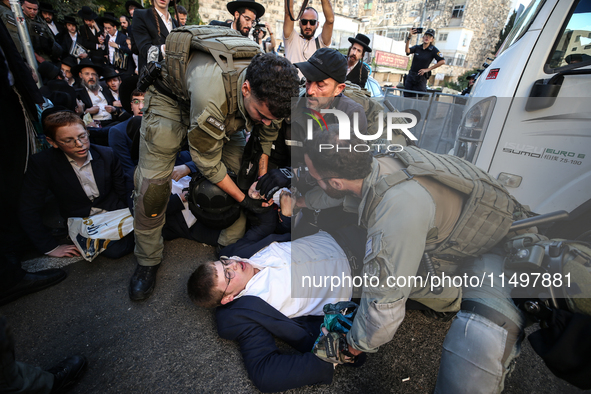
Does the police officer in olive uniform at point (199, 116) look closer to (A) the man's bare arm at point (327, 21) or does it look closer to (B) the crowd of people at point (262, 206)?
(B) the crowd of people at point (262, 206)

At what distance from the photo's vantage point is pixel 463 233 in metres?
1.35

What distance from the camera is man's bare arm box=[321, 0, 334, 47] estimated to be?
2.96 m

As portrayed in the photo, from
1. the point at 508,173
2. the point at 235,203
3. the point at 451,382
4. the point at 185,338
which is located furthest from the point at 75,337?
the point at 508,173

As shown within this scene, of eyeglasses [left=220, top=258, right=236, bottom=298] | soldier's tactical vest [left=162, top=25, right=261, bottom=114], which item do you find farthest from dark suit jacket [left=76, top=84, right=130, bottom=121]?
eyeglasses [left=220, top=258, right=236, bottom=298]

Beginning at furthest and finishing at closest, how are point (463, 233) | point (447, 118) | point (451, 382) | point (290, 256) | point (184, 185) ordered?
point (447, 118), point (184, 185), point (290, 256), point (463, 233), point (451, 382)

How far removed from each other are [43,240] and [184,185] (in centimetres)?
107

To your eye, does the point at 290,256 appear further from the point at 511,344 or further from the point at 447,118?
the point at 447,118

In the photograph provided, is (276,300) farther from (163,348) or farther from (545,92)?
(545,92)

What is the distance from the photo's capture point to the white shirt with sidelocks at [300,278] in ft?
5.57

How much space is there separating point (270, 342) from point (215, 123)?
1.22m

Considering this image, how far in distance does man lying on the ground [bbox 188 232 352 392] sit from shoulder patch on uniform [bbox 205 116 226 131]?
32.5 inches

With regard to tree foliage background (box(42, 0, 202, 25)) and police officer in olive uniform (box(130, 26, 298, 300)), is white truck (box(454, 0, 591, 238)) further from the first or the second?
tree foliage background (box(42, 0, 202, 25))

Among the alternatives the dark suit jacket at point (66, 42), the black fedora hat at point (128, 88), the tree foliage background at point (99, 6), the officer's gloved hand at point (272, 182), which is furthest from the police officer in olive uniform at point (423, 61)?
the tree foliage background at point (99, 6)

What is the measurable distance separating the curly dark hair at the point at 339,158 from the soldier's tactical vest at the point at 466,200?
0.11m
